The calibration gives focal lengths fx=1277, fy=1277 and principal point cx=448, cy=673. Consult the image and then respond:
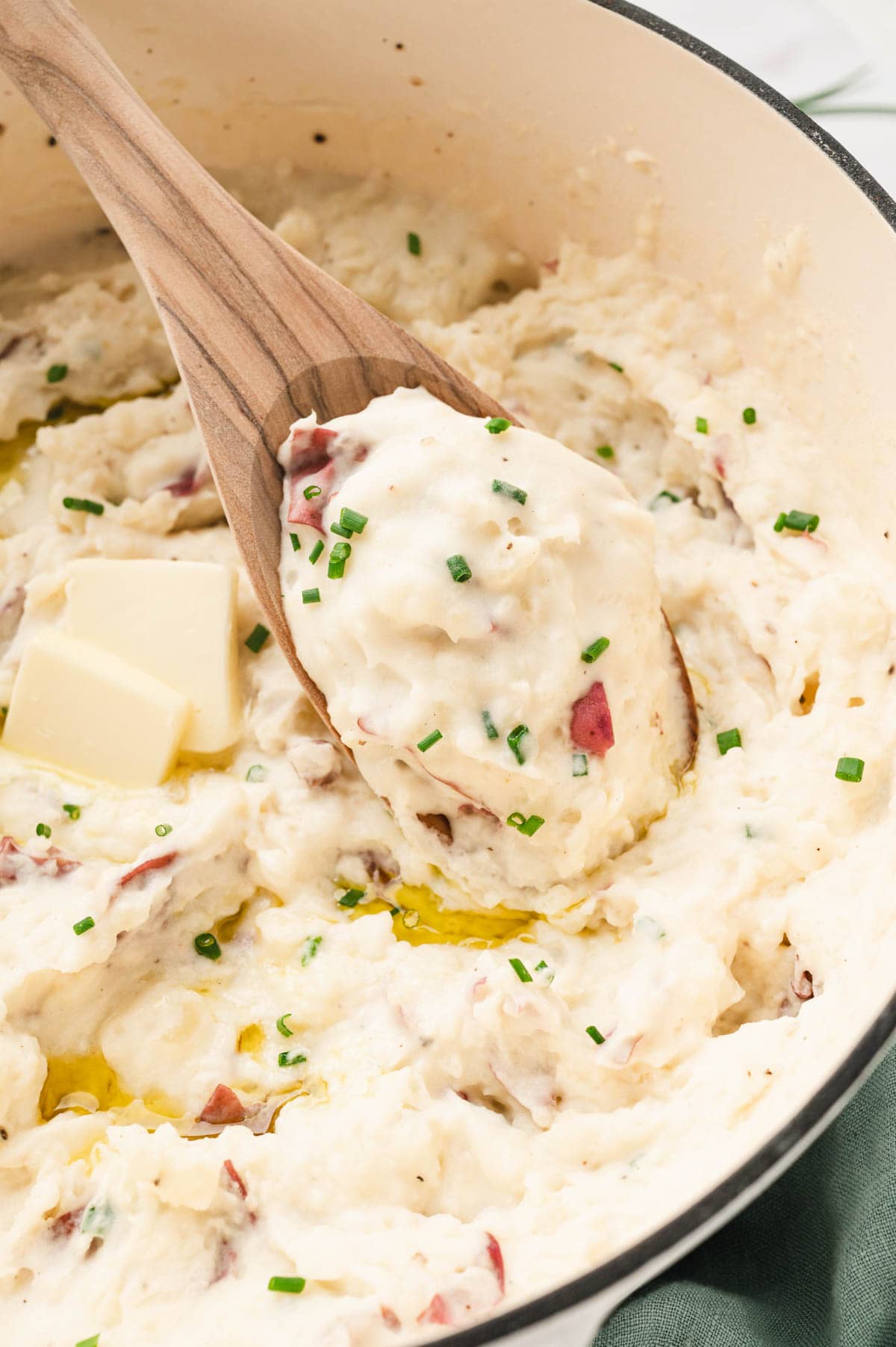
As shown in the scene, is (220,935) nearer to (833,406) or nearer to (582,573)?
(582,573)

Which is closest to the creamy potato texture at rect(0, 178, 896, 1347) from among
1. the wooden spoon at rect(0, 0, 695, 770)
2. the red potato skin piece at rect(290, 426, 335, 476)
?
the red potato skin piece at rect(290, 426, 335, 476)

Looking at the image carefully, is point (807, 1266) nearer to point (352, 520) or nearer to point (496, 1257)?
point (496, 1257)

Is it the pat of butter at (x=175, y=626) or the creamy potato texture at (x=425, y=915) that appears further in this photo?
the pat of butter at (x=175, y=626)

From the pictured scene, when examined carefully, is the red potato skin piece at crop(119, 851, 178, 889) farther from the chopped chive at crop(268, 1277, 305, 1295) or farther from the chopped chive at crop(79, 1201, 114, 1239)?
the chopped chive at crop(268, 1277, 305, 1295)

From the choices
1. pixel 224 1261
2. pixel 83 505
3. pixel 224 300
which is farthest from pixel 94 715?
pixel 224 1261

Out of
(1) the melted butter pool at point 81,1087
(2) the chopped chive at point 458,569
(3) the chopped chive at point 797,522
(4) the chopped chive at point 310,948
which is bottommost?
(1) the melted butter pool at point 81,1087

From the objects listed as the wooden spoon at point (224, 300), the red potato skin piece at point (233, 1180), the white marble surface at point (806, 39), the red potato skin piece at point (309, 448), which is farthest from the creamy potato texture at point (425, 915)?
the white marble surface at point (806, 39)

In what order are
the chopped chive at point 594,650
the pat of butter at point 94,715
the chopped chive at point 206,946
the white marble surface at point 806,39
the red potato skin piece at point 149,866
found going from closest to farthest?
the chopped chive at point 594,650, the red potato skin piece at point 149,866, the chopped chive at point 206,946, the pat of butter at point 94,715, the white marble surface at point 806,39

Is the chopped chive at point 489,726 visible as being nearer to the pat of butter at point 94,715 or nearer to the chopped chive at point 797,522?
the pat of butter at point 94,715
